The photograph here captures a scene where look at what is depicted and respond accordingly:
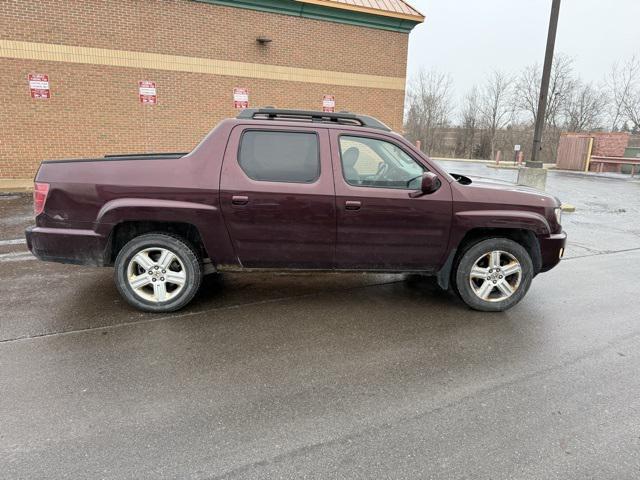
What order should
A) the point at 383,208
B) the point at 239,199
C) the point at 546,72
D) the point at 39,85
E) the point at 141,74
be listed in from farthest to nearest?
the point at 141,74, the point at 39,85, the point at 546,72, the point at 383,208, the point at 239,199

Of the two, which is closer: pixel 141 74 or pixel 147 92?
pixel 141 74

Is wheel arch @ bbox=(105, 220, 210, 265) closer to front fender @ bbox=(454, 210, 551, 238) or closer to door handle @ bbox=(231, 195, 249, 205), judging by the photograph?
door handle @ bbox=(231, 195, 249, 205)

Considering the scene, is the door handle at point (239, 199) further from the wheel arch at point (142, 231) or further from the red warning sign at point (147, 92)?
the red warning sign at point (147, 92)

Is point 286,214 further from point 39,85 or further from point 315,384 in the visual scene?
point 39,85

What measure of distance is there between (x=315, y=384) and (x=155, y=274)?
1.99 meters

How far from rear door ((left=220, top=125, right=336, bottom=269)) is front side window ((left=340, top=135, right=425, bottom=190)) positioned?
216 mm

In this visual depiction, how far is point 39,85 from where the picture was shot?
1202 centimetres

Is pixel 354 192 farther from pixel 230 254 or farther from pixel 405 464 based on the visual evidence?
pixel 405 464

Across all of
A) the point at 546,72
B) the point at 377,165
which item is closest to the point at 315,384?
the point at 377,165

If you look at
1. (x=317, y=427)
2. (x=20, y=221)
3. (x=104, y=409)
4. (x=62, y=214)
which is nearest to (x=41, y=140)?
(x=20, y=221)

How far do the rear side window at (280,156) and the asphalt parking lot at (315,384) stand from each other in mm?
1357

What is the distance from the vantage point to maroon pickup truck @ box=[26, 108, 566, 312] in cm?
396

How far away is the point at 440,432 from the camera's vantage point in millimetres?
2566

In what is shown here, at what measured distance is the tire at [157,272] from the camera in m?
4.06
